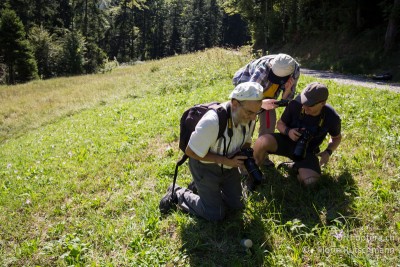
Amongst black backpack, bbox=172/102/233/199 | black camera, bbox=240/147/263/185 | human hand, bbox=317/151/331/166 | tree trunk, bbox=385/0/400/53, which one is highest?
tree trunk, bbox=385/0/400/53

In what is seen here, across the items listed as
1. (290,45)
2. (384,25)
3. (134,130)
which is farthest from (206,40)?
(134,130)

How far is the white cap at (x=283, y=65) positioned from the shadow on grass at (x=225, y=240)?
6.24 ft

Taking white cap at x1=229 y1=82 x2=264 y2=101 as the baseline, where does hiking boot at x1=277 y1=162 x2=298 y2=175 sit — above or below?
below

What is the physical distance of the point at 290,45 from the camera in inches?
1181

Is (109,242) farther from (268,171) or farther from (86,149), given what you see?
(86,149)

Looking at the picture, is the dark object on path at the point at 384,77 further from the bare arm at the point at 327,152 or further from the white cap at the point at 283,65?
the white cap at the point at 283,65

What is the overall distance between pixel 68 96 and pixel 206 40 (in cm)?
5701

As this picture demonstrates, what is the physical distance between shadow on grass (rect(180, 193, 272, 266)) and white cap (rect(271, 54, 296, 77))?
1903mm

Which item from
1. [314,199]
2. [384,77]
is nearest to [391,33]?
[384,77]

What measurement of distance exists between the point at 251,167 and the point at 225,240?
34.7 inches

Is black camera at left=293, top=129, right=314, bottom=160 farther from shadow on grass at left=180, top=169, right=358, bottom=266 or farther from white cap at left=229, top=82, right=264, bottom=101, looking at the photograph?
white cap at left=229, top=82, right=264, bottom=101

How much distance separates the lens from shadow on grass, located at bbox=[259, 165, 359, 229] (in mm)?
3457

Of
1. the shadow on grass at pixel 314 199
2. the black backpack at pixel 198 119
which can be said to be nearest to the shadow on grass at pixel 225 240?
the shadow on grass at pixel 314 199

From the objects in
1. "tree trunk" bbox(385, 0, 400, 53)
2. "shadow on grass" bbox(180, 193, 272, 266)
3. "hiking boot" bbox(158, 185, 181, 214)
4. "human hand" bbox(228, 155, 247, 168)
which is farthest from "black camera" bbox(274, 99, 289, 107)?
"tree trunk" bbox(385, 0, 400, 53)
